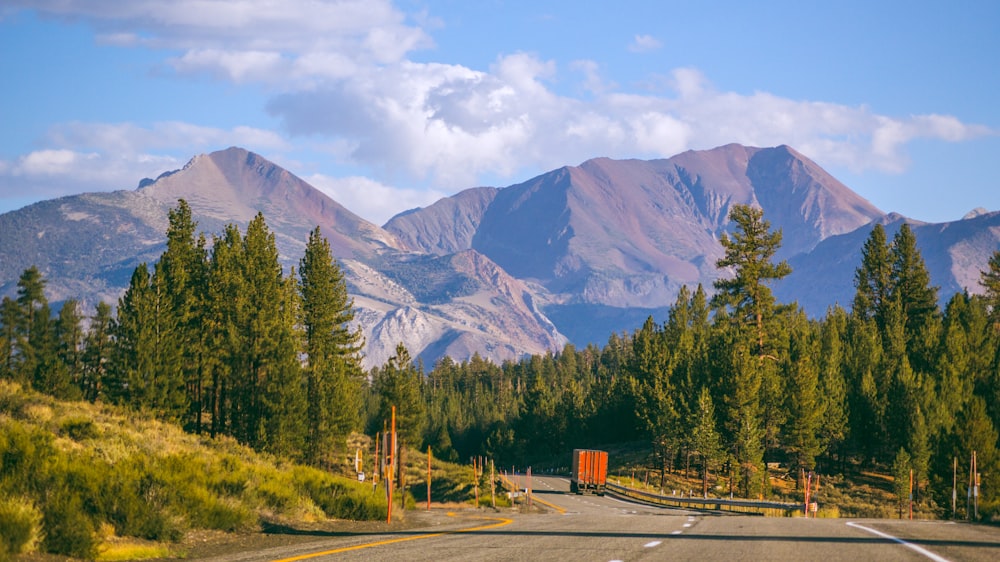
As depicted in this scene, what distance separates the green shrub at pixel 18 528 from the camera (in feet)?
42.4

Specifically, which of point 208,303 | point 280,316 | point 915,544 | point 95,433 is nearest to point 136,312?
point 208,303

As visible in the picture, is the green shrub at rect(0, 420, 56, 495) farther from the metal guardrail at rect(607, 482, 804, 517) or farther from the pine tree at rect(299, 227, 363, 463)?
the pine tree at rect(299, 227, 363, 463)

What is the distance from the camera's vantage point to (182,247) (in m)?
72.8

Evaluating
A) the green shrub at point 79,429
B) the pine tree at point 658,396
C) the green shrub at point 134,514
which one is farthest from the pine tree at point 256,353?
the green shrub at point 134,514

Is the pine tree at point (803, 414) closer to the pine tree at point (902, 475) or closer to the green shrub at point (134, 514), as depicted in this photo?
the pine tree at point (902, 475)

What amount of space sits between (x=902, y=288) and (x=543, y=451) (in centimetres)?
6015

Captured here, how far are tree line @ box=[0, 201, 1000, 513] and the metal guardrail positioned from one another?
10333 millimetres

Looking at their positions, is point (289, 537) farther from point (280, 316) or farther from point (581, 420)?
point (581, 420)

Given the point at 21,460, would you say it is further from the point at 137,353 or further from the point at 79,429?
the point at 137,353

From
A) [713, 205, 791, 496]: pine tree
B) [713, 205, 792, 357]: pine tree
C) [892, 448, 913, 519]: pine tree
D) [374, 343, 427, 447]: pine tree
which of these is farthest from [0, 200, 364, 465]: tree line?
[892, 448, 913, 519]: pine tree

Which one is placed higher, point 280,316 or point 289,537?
point 280,316

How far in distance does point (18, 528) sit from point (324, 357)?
231ft

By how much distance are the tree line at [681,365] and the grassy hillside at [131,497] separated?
124ft

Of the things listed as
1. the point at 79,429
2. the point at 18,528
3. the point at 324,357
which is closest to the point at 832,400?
the point at 324,357
